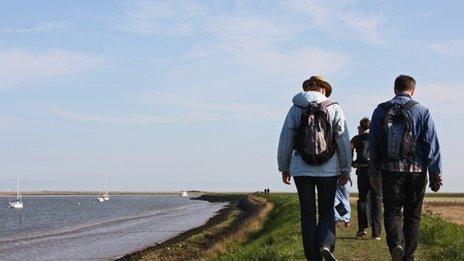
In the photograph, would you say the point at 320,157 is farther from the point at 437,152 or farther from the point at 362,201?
the point at 362,201

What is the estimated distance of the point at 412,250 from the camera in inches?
276

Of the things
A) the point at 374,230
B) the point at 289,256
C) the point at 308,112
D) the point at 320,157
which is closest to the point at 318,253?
the point at 320,157

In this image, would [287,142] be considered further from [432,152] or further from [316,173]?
[432,152]

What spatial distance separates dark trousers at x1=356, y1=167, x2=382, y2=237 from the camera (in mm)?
10508

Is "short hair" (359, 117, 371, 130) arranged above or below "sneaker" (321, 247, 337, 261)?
above

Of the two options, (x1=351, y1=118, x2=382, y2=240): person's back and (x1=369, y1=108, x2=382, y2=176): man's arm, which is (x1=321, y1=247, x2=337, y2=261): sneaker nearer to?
(x1=369, y1=108, x2=382, y2=176): man's arm

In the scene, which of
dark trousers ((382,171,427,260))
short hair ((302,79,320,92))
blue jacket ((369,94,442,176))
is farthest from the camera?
short hair ((302,79,320,92))

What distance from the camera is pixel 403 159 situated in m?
6.81

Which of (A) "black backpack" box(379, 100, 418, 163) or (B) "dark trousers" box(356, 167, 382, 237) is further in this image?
(B) "dark trousers" box(356, 167, 382, 237)

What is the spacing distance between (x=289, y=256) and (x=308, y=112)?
117 inches

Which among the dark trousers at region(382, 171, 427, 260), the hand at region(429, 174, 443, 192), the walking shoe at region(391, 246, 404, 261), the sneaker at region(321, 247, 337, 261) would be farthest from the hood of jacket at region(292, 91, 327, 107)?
the walking shoe at region(391, 246, 404, 261)

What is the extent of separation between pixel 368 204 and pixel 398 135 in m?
4.81

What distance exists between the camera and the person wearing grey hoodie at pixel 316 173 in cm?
658

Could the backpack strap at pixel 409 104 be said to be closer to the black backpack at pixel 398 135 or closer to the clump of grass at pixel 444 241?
the black backpack at pixel 398 135
